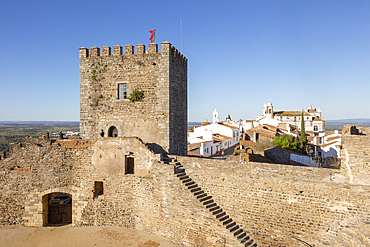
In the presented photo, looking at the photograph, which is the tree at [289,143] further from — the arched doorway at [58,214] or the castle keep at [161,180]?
the arched doorway at [58,214]

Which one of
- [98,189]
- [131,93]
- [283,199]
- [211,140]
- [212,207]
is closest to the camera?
[283,199]

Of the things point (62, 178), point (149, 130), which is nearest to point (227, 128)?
point (149, 130)

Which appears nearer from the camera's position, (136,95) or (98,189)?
(98,189)

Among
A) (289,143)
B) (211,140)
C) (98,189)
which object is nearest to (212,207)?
(98,189)

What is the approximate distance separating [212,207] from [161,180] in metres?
2.63

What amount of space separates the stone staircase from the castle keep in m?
0.05

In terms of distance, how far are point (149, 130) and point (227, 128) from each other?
2857 centimetres

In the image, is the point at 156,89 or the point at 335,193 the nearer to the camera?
the point at 335,193

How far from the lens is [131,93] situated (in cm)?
1441

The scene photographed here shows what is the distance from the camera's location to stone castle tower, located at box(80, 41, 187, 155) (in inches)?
551

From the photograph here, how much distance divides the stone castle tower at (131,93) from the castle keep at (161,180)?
0.19 ft

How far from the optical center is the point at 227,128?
4128 centimetres

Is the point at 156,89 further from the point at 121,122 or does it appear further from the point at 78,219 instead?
the point at 78,219

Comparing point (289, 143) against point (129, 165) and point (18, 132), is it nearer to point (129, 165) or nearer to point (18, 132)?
point (129, 165)
